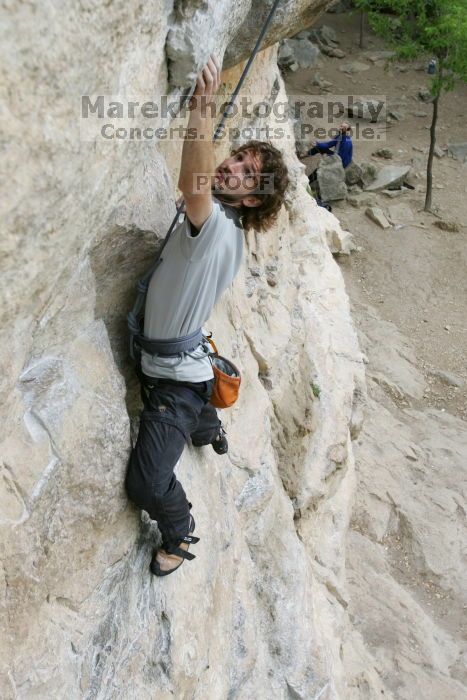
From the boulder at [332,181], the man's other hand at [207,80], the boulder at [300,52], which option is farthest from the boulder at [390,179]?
the man's other hand at [207,80]

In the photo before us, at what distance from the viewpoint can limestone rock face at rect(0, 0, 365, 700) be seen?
2.01 m

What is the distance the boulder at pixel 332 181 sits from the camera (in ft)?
49.2

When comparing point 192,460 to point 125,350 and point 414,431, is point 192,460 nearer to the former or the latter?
point 125,350

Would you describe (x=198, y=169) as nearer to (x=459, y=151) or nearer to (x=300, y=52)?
(x=459, y=151)

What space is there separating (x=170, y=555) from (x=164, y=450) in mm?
631

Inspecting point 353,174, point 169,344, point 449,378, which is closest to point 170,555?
point 169,344

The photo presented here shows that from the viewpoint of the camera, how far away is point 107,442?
3035 millimetres

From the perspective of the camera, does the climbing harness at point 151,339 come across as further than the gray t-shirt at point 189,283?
Yes

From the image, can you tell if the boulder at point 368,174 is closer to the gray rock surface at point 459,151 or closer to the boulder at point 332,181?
the boulder at point 332,181

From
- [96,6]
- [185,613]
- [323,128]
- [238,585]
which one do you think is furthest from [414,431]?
[323,128]

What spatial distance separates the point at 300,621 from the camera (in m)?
4.96

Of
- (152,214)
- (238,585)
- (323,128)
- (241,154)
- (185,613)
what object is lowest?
(238,585)

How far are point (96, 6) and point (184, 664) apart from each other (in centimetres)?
301

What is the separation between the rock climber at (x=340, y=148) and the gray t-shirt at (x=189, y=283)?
1285cm
